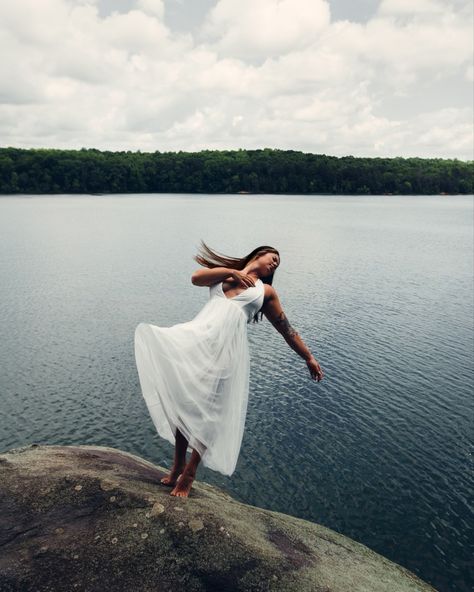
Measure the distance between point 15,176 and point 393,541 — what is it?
171209 millimetres

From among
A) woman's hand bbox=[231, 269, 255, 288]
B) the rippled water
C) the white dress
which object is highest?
woman's hand bbox=[231, 269, 255, 288]

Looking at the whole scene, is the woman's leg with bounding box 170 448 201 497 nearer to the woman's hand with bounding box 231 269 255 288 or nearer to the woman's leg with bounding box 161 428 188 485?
the woman's leg with bounding box 161 428 188 485

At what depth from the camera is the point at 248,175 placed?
184000 mm

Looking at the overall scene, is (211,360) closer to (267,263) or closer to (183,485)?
(267,263)

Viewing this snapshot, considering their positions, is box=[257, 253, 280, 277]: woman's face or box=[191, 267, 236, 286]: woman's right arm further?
box=[257, 253, 280, 277]: woman's face

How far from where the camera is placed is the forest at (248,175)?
575 ft

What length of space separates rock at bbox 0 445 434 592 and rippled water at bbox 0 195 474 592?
20.2 ft

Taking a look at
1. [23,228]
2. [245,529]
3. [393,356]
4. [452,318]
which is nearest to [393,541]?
[245,529]

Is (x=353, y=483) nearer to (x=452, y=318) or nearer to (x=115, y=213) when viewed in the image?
(x=452, y=318)

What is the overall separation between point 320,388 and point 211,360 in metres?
14.5

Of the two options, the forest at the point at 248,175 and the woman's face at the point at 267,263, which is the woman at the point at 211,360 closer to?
the woman's face at the point at 267,263

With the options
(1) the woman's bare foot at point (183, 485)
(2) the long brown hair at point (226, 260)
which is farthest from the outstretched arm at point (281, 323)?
(1) the woman's bare foot at point (183, 485)

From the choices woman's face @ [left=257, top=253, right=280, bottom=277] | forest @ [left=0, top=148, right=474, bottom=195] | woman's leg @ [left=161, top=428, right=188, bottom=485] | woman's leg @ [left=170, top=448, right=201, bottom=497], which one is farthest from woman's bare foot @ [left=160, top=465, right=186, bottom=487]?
forest @ [left=0, top=148, right=474, bottom=195]

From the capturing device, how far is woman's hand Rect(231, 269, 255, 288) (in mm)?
5645
